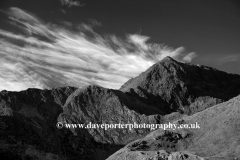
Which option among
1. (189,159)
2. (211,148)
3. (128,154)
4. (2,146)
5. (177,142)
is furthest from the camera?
(2,146)

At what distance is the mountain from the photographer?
362 ft

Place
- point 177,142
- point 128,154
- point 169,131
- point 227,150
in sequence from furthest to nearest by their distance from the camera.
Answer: point 169,131
point 177,142
point 128,154
point 227,150

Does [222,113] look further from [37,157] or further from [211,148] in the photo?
[37,157]

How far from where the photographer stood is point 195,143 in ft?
427

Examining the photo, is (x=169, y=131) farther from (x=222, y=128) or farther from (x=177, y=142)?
(x=222, y=128)

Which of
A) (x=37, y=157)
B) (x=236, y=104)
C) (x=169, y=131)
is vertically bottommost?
(x=37, y=157)

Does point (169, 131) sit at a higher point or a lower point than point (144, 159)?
higher

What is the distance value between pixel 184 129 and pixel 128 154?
3519cm

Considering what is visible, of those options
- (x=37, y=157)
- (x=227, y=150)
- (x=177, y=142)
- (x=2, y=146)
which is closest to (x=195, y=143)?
(x=177, y=142)

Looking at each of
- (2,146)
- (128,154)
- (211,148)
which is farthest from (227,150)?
(2,146)

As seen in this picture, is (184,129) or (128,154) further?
(184,129)

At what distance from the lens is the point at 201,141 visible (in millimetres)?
128375

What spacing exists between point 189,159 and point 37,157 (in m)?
129

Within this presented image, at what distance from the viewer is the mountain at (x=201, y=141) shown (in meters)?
110
